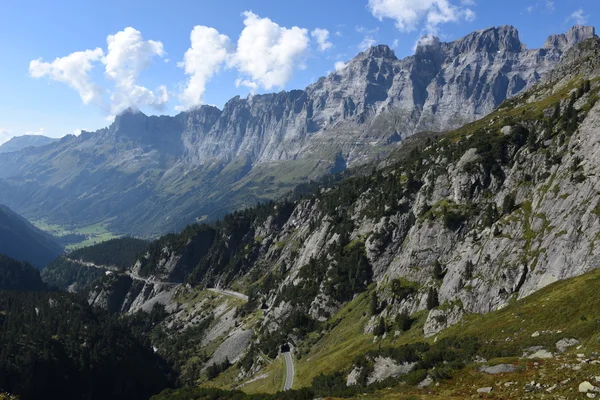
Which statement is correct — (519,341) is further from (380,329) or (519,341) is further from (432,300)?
(380,329)

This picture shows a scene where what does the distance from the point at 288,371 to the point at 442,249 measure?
191 ft

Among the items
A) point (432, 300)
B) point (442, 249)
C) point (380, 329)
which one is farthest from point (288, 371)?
point (442, 249)

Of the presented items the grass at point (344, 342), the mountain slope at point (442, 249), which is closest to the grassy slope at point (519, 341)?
the grass at point (344, 342)

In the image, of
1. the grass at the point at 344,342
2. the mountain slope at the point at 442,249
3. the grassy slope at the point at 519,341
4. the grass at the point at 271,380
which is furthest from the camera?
the grass at the point at 271,380

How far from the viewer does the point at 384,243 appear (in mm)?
152375

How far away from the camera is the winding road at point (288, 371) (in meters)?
111

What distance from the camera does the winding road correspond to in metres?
111

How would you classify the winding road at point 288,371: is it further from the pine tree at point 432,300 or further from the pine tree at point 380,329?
the pine tree at point 432,300

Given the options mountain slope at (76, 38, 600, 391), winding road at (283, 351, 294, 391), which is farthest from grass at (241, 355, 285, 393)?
mountain slope at (76, 38, 600, 391)

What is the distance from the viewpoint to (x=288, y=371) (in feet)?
401

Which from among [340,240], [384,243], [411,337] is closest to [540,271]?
[411,337]

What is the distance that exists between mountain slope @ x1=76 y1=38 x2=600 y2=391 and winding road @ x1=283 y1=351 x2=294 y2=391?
2.72 m

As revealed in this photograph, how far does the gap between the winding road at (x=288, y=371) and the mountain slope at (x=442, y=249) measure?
2.72 m

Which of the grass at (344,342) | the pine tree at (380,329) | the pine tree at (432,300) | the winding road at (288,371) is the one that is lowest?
the winding road at (288,371)
